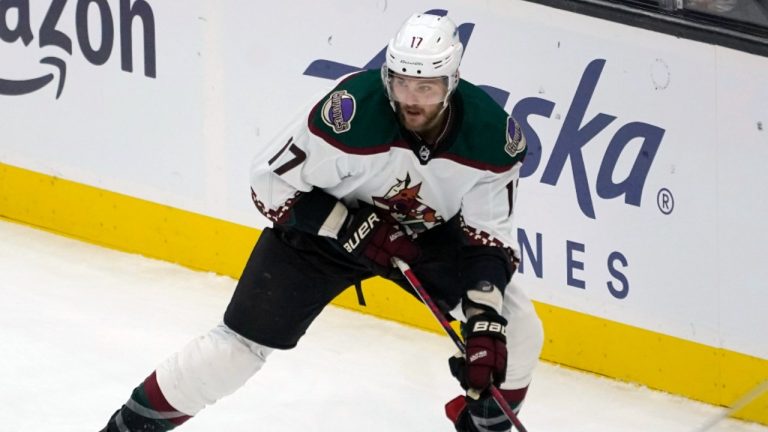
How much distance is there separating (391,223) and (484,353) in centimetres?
44

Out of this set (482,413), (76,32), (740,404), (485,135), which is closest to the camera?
(485,135)

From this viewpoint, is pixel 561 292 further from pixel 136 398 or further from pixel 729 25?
pixel 136 398

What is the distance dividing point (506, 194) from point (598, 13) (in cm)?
107

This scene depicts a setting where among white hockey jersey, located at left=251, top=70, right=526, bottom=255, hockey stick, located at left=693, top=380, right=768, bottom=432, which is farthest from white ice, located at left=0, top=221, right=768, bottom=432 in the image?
white hockey jersey, located at left=251, top=70, right=526, bottom=255

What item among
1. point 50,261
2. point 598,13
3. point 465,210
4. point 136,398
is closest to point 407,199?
point 465,210

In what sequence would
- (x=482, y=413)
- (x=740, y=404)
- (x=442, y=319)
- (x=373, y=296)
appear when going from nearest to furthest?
1. (x=442, y=319)
2. (x=482, y=413)
3. (x=740, y=404)
4. (x=373, y=296)

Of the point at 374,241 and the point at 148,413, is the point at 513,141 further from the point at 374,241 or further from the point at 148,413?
the point at 148,413

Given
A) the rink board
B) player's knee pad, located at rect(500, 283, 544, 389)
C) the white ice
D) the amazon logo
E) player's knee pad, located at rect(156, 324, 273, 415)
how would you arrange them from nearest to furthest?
player's knee pad, located at rect(156, 324, 273, 415) < player's knee pad, located at rect(500, 283, 544, 389) < the white ice < the rink board < the amazon logo

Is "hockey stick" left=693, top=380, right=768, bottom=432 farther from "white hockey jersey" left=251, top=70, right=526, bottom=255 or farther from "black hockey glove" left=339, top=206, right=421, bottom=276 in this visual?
"black hockey glove" left=339, top=206, right=421, bottom=276

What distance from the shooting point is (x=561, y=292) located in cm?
470

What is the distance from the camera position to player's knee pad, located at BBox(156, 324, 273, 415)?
3.53 m

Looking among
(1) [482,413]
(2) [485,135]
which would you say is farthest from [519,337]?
(2) [485,135]

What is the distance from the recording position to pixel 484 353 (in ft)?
11.1

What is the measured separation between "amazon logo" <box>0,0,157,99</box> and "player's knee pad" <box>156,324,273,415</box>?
1.80m
